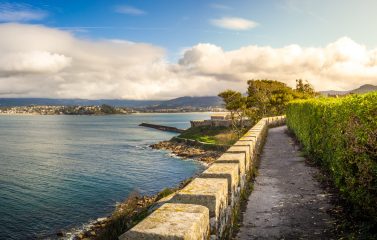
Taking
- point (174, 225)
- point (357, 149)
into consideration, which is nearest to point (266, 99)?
point (357, 149)

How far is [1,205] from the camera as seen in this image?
97.1 feet

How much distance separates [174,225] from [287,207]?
608cm

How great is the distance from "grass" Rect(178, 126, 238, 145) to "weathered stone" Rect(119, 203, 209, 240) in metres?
63.7

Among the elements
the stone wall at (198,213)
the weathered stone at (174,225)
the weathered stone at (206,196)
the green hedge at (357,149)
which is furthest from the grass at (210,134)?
the weathered stone at (174,225)

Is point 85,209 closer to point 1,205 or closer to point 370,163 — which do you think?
point 1,205

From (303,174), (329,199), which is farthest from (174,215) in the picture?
(303,174)

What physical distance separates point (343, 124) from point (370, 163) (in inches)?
A: 92.0

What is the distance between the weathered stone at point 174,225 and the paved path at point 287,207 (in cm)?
322

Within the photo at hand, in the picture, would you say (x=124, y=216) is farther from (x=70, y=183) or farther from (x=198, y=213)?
(x=198, y=213)

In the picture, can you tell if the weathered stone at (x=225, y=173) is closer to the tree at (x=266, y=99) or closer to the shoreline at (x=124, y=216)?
the shoreline at (x=124, y=216)

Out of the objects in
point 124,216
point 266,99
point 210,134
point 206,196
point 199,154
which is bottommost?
point 199,154

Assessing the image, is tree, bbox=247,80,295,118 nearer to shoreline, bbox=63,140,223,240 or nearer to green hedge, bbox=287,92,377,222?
shoreline, bbox=63,140,223,240

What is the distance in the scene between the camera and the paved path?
294 inches

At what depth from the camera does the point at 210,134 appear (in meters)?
80.3
